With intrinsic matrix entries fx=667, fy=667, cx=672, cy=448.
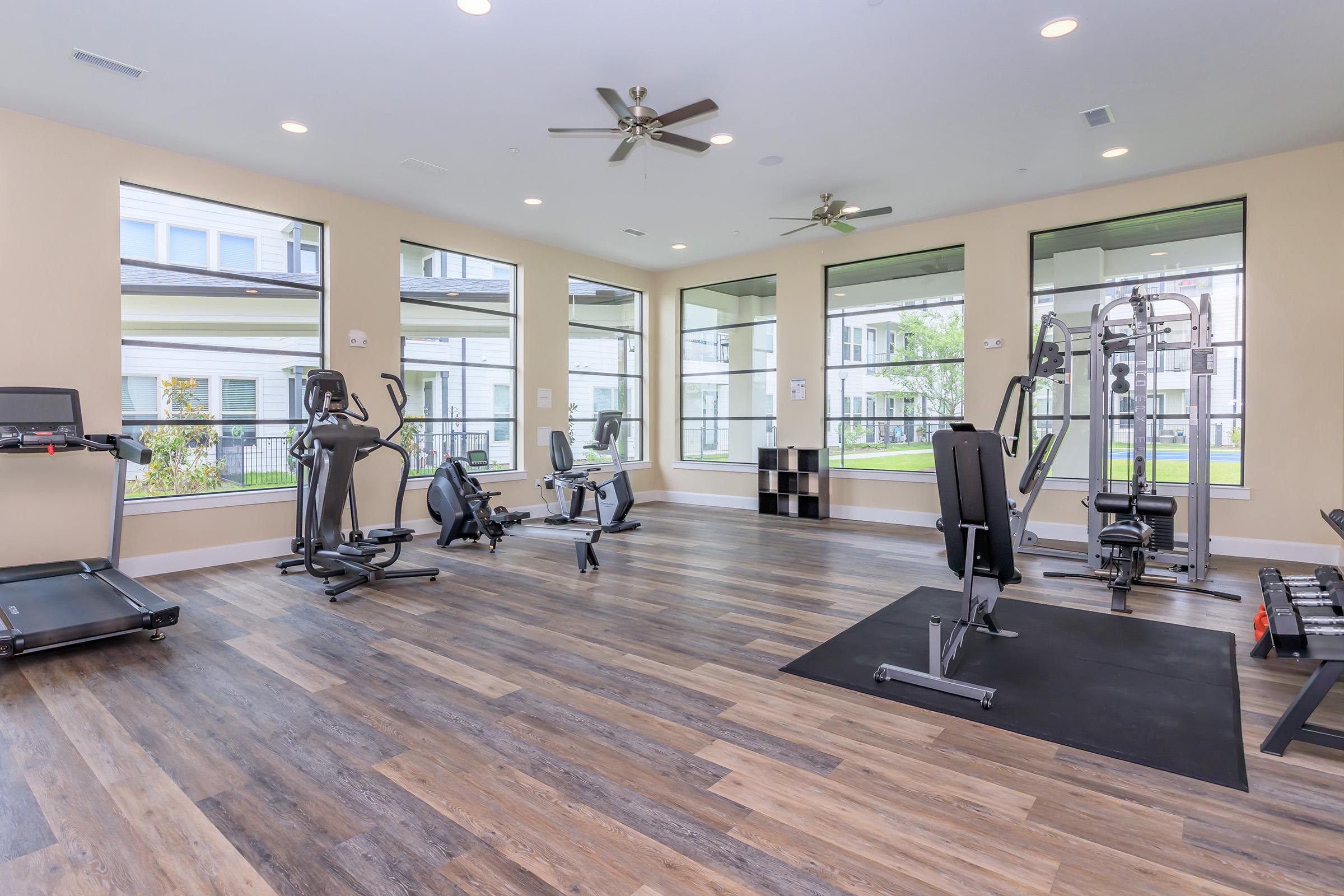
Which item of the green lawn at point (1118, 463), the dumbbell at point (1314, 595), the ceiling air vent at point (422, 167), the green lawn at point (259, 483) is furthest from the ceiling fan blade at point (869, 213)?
the green lawn at point (259, 483)

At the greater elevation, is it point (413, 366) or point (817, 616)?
point (413, 366)

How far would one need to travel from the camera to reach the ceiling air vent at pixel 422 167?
17.7 feet

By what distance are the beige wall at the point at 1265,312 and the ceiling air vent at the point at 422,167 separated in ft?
13.8

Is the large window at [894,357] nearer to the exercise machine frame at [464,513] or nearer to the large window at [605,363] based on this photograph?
the large window at [605,363]

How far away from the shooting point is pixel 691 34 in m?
3.64

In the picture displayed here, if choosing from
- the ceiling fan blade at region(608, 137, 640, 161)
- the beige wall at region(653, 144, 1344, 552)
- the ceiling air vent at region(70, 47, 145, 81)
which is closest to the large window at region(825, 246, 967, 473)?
the beige wall at region(653, 144, 1344, 552)

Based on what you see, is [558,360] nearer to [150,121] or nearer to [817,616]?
[150,121]

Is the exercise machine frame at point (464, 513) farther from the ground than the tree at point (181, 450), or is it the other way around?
the tree at point (181, 450)

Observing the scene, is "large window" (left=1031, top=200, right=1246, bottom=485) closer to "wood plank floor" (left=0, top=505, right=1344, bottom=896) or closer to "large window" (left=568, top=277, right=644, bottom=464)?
"wood plank floor" (left=0, top=505, right=1344, bottom=896)

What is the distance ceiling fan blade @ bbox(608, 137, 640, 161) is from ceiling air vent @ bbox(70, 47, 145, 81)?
2.83 metres

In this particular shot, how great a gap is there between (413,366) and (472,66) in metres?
3.54

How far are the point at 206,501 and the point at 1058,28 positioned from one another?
6667 mm

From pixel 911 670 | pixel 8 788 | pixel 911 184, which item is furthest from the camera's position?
pixel 911 184

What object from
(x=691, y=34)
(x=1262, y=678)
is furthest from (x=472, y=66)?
(x=1262, y=678)
